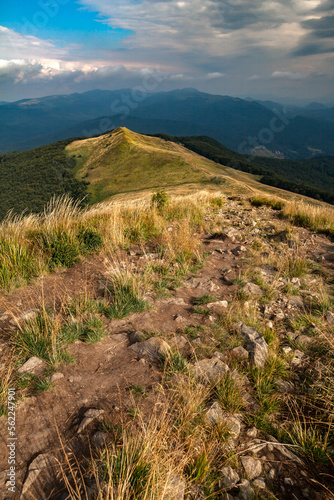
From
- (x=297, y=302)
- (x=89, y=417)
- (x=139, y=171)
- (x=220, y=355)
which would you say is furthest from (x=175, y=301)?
(x=139, y=171)

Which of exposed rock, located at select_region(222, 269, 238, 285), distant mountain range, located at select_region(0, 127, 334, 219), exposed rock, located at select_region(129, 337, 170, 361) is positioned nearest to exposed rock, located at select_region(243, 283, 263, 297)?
exposed rock, located at select_region(222, 269, 238, 285)

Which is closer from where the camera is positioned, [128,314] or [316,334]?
[316,334]

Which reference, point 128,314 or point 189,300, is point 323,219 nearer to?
point 189,300

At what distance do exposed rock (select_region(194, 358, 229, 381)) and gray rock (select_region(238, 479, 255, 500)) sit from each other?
86 cm

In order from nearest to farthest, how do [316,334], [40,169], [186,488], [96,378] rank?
[186,488]
[96,378]
[316,334]
[40,169]

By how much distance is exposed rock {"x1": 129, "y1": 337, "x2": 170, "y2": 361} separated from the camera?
311 cm

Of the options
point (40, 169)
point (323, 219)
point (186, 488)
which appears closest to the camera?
point (186, 488)

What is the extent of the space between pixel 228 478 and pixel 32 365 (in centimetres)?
218

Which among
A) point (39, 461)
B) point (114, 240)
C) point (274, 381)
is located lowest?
point (274, 381)

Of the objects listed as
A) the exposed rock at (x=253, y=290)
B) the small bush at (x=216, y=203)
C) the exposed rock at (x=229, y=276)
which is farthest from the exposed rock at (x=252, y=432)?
the small bush at (x=216, y=203)

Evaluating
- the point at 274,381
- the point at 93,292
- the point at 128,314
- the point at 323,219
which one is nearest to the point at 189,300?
the point at 128,314

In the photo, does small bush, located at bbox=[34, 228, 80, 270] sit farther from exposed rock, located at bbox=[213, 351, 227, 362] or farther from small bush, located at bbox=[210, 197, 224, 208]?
small bush, located at bbox=[210, 197, 224, 208]

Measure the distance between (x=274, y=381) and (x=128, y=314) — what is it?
2.14 m

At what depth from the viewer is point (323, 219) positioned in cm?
908
